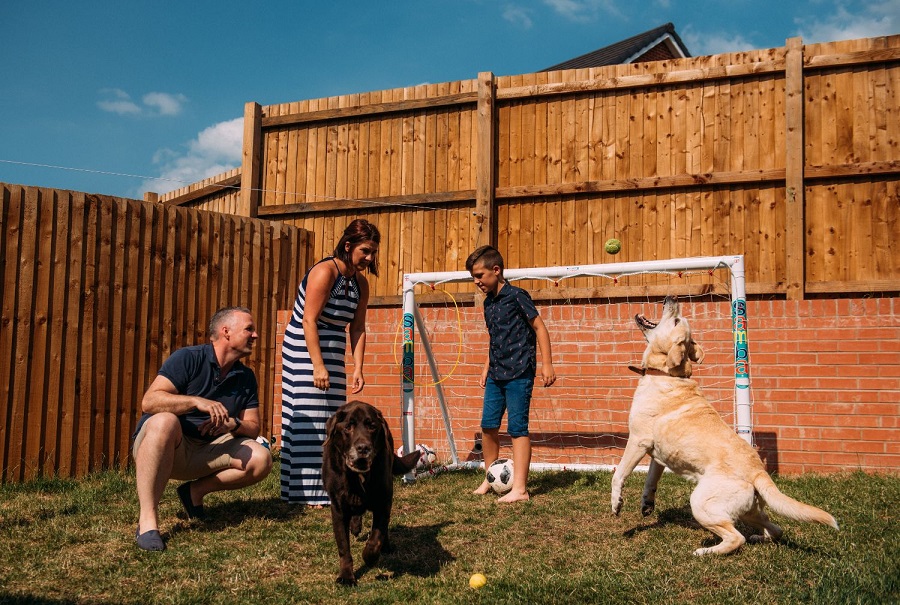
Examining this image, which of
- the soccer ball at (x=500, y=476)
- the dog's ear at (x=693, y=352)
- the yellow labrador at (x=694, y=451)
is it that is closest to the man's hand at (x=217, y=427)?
the soccer ball at (x=500, y=476)

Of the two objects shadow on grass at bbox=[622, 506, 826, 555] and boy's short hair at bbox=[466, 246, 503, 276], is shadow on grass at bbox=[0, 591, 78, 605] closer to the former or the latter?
shadow on grass at bbox=[622, 506, 826, 555]

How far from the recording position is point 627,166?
8.73 metres

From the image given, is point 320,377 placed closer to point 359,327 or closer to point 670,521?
point 359,327

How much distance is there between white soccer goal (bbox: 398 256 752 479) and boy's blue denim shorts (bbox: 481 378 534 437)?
0.99 m

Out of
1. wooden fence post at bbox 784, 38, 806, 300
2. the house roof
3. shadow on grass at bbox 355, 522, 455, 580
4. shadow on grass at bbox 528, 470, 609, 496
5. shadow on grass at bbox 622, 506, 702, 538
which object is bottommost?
shadow on grass at bbox 528, 470, 609, 496

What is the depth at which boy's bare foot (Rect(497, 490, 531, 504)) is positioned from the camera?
17.6ft

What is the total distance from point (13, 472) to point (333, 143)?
19.2 feet

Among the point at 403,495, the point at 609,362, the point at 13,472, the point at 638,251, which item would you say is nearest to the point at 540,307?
the point at 609,362

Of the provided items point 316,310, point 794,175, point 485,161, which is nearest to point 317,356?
point 316,310

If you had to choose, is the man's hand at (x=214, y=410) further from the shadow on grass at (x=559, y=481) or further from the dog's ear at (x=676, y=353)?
the dog's ear at (x=676, y=353)

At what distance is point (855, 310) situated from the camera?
6.58m

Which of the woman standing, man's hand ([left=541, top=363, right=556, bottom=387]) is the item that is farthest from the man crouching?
man's hand ([left=541, top=363, right=556, bottom=387])

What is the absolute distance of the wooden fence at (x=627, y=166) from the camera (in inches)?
314

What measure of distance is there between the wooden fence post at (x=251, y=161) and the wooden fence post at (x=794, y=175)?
683cm
